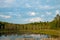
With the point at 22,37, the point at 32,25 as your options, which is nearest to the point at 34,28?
the point at 32,25

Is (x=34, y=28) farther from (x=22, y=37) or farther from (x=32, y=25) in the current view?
(x=22, y=37)

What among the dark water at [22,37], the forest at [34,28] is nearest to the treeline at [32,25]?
the forest at [34,28]

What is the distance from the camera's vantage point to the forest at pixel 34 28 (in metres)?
3.31

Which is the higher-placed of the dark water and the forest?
the forest

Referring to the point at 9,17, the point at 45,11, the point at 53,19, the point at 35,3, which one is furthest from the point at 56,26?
the point at 9,17

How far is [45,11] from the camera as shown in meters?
3.33

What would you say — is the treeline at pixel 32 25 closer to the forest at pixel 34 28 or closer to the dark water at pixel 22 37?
the forest at pixel 34 28

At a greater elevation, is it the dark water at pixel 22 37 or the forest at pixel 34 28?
the forest at pixel 34 28

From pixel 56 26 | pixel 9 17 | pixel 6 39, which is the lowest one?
pixel 6 39

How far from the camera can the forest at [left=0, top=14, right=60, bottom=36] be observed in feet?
10.8

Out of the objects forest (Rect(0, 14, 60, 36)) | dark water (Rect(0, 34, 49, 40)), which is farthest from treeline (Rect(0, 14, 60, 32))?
dark water (Rect(0, 34, 49, 40))

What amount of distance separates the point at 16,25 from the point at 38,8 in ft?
1.79

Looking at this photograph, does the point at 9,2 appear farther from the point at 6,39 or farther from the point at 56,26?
the point at 56,26

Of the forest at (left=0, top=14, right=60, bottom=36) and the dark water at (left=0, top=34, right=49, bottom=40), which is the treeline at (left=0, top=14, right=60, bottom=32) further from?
the dark water at (left=0, top=34, right=49, bottom=40)
